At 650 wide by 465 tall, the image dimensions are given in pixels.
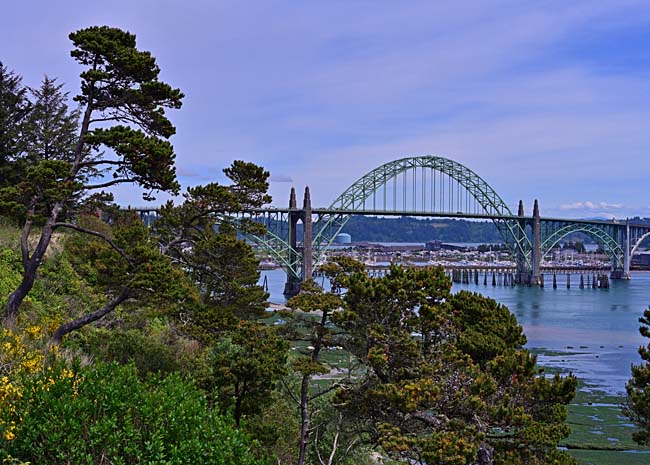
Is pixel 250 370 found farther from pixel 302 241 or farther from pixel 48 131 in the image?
pixel 302 241

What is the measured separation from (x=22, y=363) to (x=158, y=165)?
6012 millimetres

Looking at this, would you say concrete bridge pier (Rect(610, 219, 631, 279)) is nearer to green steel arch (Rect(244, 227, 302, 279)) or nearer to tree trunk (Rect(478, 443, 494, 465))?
green steel arch (Rect(244, 227, 302, 279))

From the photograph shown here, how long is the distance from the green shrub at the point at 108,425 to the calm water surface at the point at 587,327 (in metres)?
25.6

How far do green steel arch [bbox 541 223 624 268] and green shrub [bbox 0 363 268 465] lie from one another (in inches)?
4007

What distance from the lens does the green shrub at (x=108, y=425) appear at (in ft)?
26.3

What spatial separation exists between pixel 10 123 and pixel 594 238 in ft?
350

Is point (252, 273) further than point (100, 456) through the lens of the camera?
Yes

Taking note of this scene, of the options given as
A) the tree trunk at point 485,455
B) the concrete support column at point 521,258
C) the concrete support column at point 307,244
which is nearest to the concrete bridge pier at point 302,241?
the concrete support column at point 307,244

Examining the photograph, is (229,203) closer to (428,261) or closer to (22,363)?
(22,363)

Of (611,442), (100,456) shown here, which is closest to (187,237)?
(100,456)

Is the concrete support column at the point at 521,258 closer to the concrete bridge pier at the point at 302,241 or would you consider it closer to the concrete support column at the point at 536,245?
the concrete support column at the point at 536,245

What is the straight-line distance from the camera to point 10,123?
3012cm

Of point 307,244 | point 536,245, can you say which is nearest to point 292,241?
point 307,244

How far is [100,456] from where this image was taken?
8.37 m
